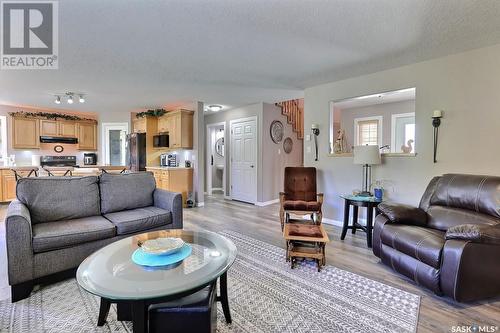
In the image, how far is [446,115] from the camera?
9.83 ft

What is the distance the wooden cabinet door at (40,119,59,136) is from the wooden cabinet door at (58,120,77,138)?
102mm

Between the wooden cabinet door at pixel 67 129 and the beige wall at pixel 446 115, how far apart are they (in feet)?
22.1

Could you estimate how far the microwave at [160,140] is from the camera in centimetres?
607

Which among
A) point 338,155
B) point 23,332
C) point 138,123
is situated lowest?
point 23,332

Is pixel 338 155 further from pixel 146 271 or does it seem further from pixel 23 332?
pixel 23 332

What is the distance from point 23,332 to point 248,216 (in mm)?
3397

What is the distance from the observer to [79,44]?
2627 millimetres

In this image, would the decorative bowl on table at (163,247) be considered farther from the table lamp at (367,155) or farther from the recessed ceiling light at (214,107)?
the recessed ceiling light at (214,107)

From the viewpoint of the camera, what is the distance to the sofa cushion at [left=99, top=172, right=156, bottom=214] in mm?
2887

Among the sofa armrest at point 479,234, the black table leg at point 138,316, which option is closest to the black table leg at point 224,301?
the black table leg at point 138,316

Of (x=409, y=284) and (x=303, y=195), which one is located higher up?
(x=303, y=195)

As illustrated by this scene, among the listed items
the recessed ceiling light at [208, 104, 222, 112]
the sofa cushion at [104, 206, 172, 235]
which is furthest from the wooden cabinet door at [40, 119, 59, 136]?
the sofa cushion at [104, 206, 172, 235]

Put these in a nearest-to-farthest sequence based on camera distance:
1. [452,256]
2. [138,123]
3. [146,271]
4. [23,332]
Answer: [146,271] < [23,332] < [452,256] < [138,123]

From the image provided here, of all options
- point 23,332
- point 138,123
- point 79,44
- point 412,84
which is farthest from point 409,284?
point 138,123
